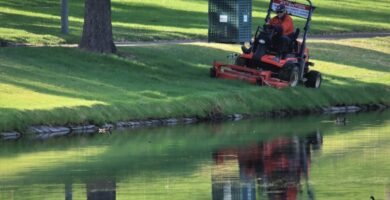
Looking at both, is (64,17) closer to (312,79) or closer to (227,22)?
(227,22)

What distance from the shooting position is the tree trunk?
139ft

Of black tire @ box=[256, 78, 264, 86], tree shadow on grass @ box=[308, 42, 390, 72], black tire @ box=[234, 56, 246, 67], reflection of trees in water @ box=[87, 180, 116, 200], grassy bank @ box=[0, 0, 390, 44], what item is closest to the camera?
reflection of trees in water @ box=[87, 180, 116, 200]

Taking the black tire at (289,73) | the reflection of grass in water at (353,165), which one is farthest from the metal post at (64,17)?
the reflection of grass in water at (353,165)

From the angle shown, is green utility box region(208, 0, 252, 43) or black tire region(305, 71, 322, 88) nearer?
black tire region(305, 71, 322, 88)

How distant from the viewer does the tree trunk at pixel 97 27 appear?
1673 inches

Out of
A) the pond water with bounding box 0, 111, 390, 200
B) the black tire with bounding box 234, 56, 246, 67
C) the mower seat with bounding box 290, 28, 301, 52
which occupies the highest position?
the mower seat with bounding box 290, 28, 301, 52

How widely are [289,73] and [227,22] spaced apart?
7023 mm

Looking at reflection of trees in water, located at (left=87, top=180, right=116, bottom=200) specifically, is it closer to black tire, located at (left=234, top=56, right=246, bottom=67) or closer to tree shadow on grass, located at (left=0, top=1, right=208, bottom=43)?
black tire, located at (left=234, top=56, right=246, bottom=67)

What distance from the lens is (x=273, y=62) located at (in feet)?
132

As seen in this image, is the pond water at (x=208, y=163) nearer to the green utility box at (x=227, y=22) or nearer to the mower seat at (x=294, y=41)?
the mower seat at (x=294, y=41)

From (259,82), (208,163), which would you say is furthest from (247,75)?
(208,163)

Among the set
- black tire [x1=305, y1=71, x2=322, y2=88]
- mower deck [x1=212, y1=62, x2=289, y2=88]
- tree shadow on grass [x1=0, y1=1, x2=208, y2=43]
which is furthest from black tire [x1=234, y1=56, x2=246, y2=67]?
tree shadow on grass [x1=0, y1=1, x2=208, y2=43]

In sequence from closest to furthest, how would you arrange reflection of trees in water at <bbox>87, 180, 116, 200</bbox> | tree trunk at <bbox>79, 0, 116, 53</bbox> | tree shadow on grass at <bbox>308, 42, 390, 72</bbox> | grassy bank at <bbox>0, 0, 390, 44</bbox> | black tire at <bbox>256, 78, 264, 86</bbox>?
1. reflection of trees in water at <bbox>87, 180, 116, 200</bbox>
2. black tire at <bbox>256, 78, 264, 86</bbox>
3. tree trunk at <bbox>79, 0, 116, 53</bbox>
4. tree shadow on grass at <bbox>308, 42, 390, 72</bbox>
5. grassy bank at <bbox>0, 0, 390, 44</bbox>

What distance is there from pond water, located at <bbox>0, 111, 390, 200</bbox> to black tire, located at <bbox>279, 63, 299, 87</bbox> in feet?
14.9
